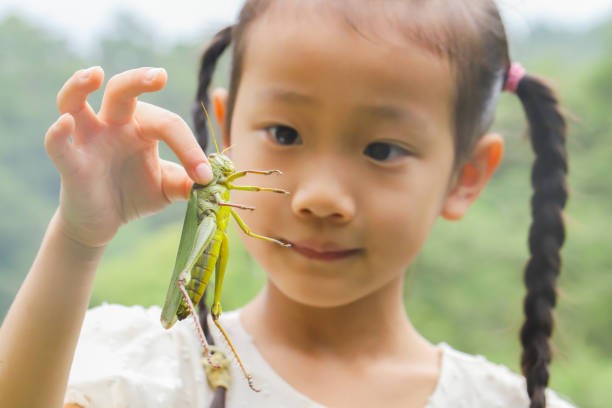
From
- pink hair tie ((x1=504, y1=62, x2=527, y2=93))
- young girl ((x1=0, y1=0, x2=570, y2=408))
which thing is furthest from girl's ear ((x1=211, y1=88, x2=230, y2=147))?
pink hair tie ((x1=504, y1=62, x2=527, y2=93))

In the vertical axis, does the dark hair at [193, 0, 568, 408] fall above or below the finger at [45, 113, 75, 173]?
above

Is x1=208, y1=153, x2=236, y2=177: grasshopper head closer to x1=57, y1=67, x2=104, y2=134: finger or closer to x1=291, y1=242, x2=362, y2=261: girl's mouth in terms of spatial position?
x1=57, y1=67, x2=104, y2=134: finger

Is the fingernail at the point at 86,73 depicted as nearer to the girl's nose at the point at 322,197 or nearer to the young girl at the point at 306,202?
the young girl at the point at 306,202

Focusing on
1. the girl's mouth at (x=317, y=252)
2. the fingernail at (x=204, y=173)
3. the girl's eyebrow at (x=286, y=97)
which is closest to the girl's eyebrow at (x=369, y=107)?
the girl's eyebrow at (x=286, y=97)

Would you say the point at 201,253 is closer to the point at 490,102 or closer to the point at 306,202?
the point at 306,202

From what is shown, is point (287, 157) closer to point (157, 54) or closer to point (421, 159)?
point (421, 159)

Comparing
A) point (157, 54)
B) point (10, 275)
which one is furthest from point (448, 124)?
point (10, 275)
